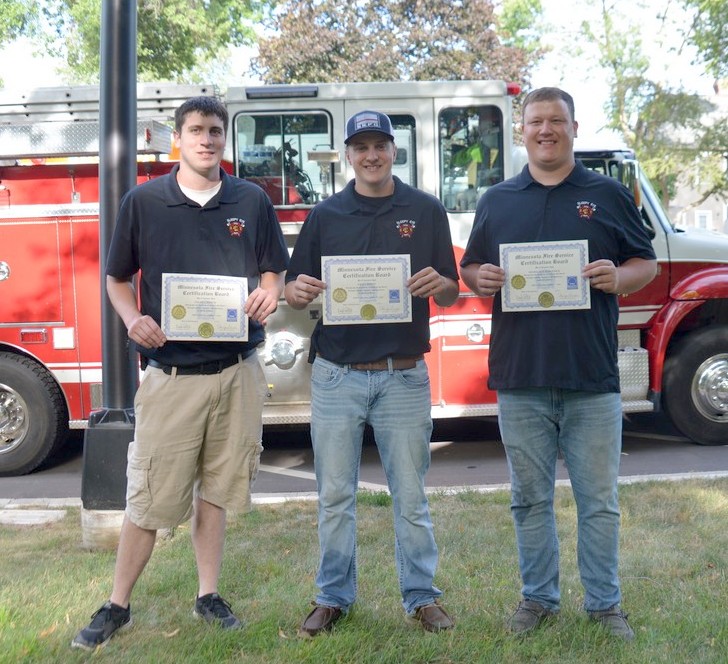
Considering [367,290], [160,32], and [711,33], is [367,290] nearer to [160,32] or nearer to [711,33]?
[160,32]

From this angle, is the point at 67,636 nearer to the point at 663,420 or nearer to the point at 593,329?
the point at 593,329

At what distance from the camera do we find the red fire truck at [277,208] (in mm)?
7148

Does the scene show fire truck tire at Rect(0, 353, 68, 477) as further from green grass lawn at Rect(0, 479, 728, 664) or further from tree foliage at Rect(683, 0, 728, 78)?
tree foliage at Rect(683, 0, 728, 78)

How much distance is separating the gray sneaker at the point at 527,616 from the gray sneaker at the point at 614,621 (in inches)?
7.2

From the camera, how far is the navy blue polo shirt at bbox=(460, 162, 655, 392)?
137 inches

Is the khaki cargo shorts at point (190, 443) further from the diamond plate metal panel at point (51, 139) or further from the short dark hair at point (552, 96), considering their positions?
the diamond plate metal panel at point (51, 139)

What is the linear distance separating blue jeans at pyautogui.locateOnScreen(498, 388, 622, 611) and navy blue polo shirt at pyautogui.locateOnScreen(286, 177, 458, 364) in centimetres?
49

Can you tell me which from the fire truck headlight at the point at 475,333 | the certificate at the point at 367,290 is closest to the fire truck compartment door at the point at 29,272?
the fire truck headlight at the point at 475,333

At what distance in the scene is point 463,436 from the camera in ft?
28.4

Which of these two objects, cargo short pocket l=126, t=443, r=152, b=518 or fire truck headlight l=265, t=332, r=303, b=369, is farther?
fire truck headlight l=265, t=332, r=303, b=369

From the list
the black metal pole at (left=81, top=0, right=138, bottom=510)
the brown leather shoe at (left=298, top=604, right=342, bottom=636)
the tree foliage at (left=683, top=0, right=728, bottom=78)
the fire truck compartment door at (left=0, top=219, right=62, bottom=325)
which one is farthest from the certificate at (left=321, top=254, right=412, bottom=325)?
the tree foliage at (left=683, top=0, right=728, bottom=78)

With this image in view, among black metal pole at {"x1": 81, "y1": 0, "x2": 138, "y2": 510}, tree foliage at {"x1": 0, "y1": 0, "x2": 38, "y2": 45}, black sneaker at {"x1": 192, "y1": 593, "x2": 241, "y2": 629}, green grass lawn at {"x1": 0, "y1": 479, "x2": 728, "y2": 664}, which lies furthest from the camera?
tree foliage at {"x1": 0, "y1": 0, "x2": 38, "y2": 45}

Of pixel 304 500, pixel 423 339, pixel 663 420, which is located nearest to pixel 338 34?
pixel 663 420

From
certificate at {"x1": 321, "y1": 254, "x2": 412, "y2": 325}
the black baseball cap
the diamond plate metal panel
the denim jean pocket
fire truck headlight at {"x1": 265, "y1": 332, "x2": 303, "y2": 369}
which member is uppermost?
the diamond plate metal panel
